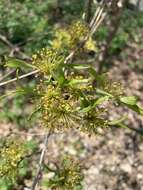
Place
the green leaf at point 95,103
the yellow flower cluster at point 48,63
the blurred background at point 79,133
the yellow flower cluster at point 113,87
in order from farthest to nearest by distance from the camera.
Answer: the blurred background at point 79,133 → the yellow flower cluster at point 113,87 → the yellow flower cluster at point 48,63 → the green leaf at point 95,103

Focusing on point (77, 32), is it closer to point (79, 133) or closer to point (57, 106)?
point (57, 106)

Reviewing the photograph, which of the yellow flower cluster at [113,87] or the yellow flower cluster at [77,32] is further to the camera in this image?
the yellow flower cluster at [77,32]

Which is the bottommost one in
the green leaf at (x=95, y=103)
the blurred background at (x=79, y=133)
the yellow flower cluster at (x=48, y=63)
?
the blurred background at (x=79, y=133)

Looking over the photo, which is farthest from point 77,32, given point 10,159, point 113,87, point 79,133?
point 79,133

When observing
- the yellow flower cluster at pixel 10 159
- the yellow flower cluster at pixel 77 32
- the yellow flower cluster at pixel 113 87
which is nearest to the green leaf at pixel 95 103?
the yellow flower cluster at pixel 113 87

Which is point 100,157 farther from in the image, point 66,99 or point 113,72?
point 66,99

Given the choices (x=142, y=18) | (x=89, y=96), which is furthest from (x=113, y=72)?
(x=89, y=96)

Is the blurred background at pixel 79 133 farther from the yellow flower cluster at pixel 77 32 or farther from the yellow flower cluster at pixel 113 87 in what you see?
the yellow flower cluster at pixel 113 87
